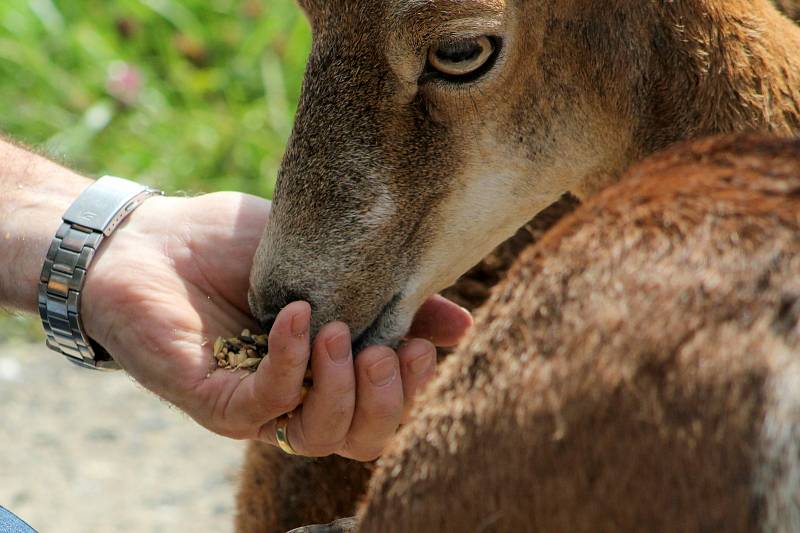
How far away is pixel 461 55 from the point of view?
258 centimetres

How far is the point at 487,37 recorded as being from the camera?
2.58 metres

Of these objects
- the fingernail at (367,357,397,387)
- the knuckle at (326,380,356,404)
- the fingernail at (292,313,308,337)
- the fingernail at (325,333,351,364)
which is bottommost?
the knuckle at (326,380,356,404)

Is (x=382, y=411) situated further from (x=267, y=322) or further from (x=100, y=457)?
(x=100, y=457)

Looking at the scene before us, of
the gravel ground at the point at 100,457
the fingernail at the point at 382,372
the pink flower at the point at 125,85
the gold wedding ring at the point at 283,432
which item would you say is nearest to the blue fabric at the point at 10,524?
the gold wedding ring at the point at 283,432

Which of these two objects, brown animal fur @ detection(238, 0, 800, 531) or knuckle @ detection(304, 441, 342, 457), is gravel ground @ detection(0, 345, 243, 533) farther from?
brown animal fur @ detection(238, 0, 800, 531)

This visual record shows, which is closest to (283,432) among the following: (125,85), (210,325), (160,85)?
(210,325)

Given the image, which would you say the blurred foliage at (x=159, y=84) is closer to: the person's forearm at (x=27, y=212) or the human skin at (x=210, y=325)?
the person's forearm at (x=27, y=212)

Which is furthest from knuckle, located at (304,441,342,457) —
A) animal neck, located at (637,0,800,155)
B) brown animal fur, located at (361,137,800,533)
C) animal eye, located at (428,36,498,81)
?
animal neck, located at (637,0,800,155)

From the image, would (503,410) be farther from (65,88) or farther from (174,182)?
(65,88)

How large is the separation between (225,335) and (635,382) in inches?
53.2

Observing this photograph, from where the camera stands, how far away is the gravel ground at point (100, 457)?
4605mm

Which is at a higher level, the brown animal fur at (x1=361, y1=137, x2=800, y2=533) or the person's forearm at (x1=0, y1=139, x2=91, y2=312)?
the brown animal fur at (x1=361, y1=137, x2=800, y2=533)

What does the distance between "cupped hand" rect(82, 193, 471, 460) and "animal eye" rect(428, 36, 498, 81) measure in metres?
0.61

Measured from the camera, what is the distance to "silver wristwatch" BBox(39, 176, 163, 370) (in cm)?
276
